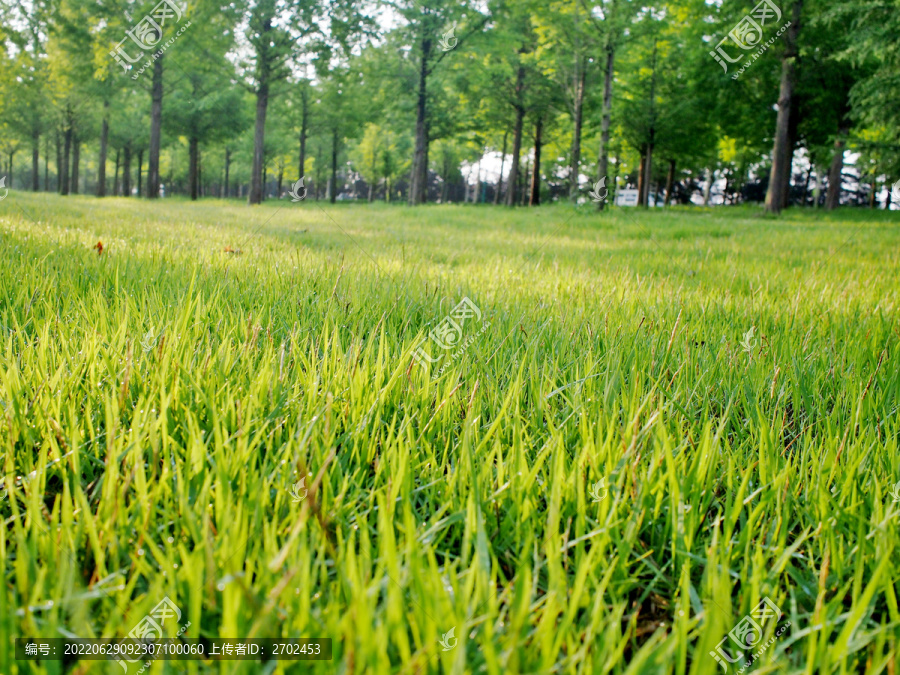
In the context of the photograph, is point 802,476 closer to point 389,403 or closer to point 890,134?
point 389,403

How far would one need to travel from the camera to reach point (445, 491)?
100cm

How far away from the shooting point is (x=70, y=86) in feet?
85.2

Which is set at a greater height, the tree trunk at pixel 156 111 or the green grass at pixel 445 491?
the tree trunk at pixel 156 111

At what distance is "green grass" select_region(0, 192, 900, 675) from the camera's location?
2.16ft

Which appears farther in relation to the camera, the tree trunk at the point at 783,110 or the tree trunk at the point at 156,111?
the tree trunk at the point at 156,111
